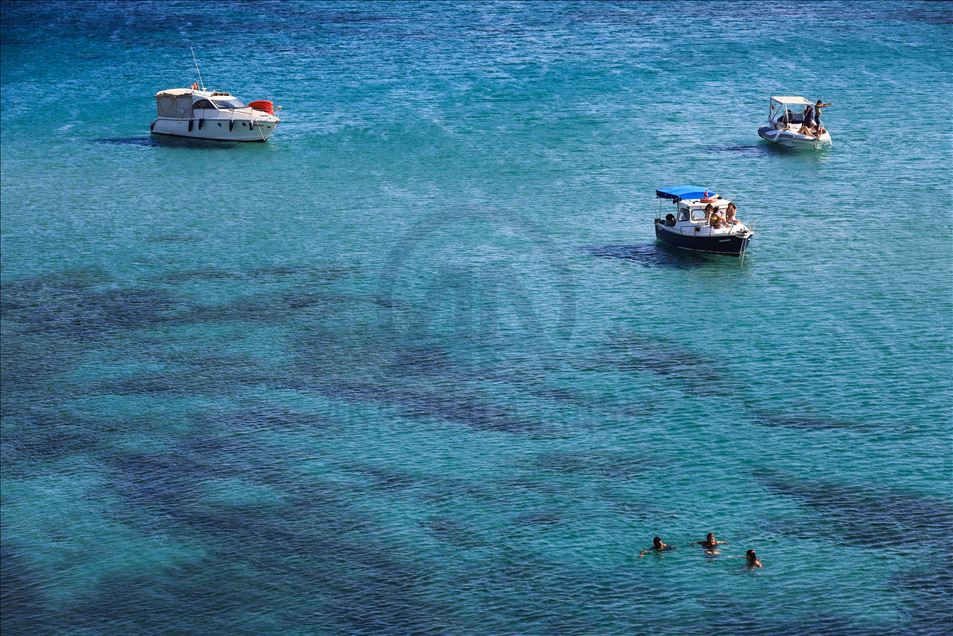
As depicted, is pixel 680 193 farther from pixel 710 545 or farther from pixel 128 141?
pixel 128 141

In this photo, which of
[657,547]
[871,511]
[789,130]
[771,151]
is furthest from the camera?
[771,151]

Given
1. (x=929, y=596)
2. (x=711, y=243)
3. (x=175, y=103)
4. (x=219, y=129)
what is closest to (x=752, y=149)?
(x=711, y=243)

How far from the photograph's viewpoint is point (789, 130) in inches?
5138

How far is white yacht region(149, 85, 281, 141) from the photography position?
140 metres

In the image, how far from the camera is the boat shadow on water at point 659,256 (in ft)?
336

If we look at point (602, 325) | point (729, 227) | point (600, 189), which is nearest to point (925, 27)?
point (600, 189)

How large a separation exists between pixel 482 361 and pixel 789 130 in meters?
59.1

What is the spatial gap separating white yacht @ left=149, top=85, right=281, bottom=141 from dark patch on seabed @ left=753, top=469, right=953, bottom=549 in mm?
85283

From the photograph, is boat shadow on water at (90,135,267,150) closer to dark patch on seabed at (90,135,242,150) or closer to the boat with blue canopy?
dark patch on seabed at (90,135,242,150)

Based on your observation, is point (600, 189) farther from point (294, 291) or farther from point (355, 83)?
point (355, 83)

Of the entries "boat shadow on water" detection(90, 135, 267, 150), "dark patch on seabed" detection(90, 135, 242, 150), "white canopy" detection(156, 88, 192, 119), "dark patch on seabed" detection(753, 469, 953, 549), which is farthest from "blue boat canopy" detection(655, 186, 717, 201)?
"white canopy" detection(156, 88, 192, 119)

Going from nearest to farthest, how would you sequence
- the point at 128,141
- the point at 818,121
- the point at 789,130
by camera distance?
the point at 789,130, the point at 818,121, the point at 128,141

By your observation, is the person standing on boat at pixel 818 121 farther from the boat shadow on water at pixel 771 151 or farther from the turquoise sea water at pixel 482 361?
the turquoise sea water at pixel 482 361

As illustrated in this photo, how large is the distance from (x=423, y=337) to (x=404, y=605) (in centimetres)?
3215
